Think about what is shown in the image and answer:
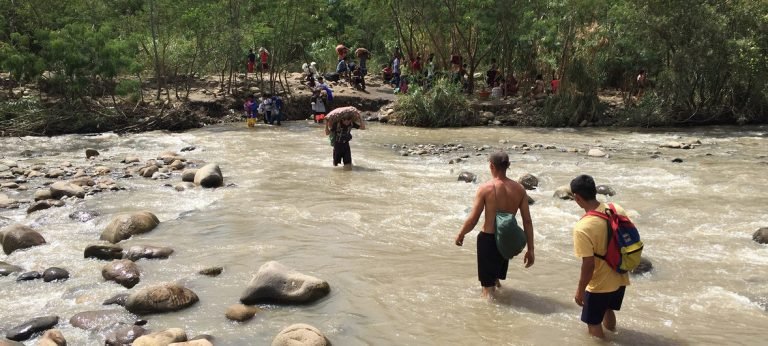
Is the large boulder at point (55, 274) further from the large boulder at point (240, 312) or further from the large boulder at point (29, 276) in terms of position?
the large boulder at point (240, 312)

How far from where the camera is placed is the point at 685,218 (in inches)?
328

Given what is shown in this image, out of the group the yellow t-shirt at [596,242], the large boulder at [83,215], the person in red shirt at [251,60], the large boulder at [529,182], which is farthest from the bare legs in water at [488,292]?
the person in red shirt at [251,60]

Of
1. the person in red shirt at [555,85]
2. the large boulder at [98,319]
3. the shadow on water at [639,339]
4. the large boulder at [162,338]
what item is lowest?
the large boulder at [98,319]

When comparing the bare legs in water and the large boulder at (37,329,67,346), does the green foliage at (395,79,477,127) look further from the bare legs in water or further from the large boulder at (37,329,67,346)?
the large boulder at (37,329,67,346)

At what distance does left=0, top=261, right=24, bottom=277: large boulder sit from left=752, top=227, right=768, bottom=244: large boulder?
25.8ft

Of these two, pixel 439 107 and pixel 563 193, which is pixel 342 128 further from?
pixel 439 107

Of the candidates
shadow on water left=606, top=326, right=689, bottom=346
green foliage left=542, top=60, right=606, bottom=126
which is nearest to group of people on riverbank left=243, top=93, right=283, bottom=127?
green foliage left=542, top=60, right=606, bottom=126

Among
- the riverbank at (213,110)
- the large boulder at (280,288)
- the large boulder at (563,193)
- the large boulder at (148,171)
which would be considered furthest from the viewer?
the riverbank at (213,110)

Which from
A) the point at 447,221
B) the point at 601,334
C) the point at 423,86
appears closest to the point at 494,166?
the point at 601,334

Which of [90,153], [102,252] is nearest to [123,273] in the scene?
[102,252]

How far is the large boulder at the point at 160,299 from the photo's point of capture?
5.22 m

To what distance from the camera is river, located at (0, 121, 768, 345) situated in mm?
5043

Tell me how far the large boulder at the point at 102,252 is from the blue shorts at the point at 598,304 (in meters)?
4.80

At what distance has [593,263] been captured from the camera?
4.13 metres
